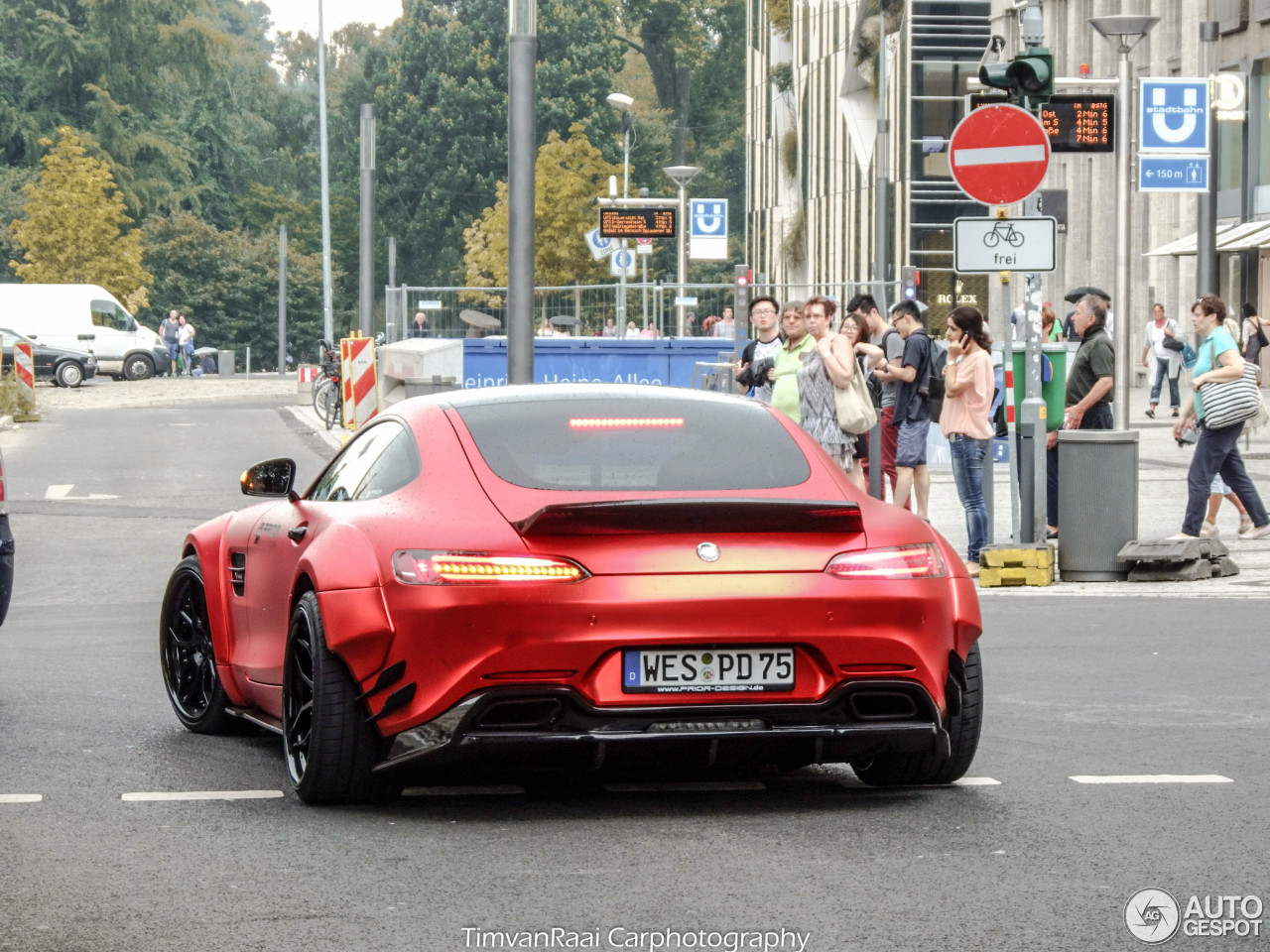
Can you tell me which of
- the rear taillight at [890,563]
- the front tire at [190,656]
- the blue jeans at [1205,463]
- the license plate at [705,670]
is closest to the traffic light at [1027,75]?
the blue jeans at [1205,463]

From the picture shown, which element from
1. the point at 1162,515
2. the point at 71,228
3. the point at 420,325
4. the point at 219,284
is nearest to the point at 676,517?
the point at 1162,515

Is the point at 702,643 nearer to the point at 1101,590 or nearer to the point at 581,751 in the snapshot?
the point at 581,751

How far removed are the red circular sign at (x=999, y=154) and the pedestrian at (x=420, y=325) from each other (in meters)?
19.7

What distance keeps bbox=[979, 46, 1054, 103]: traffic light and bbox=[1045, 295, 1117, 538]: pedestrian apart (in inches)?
69.8

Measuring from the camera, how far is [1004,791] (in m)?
6.98

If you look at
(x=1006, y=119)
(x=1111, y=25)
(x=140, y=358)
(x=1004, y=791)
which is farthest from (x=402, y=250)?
(x=1004, y=791)

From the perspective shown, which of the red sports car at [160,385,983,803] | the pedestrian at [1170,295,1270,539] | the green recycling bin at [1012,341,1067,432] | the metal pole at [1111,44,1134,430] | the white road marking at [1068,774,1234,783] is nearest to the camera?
the red sports car at [160,385,983,803]

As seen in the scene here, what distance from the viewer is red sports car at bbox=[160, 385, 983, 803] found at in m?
6.19

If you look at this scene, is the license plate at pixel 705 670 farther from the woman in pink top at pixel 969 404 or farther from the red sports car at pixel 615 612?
the woman in pink top at pixel 969 404

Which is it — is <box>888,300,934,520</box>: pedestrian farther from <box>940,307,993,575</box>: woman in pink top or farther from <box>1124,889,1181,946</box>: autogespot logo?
<box>1124,889,1181,946</box>: autogespot logo

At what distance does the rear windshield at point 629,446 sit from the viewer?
6707 mm

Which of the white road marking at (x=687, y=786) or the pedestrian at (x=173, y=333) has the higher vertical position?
the pedestrian at (x=173, y=333)

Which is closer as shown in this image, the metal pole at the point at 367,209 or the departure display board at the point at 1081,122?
the departure display board at the point at 1081,122

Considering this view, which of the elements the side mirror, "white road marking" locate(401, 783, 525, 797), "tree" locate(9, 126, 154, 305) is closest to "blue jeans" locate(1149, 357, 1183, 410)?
the side mirror
